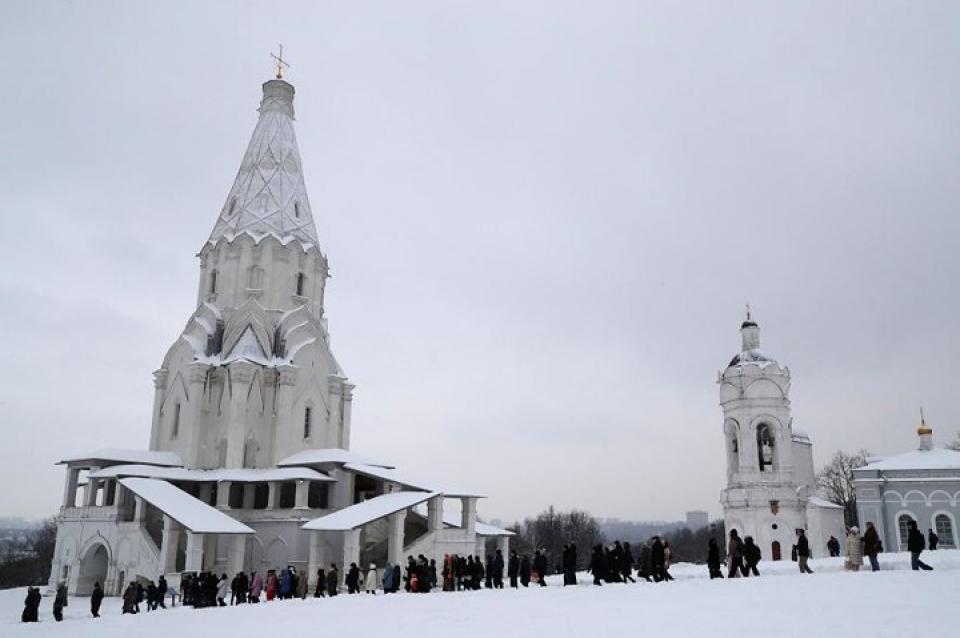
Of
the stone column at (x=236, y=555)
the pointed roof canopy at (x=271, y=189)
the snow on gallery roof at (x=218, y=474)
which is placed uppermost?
the pointed roof canopy at (x=271, y=189)

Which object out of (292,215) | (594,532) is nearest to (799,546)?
(292,215)

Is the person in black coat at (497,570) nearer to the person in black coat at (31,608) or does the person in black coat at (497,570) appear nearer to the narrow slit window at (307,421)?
the person in black coat at (31,608)

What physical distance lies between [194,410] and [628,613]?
93.3 ft

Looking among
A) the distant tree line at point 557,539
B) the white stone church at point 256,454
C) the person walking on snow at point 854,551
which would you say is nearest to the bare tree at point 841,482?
the distant tree line at point 557,539

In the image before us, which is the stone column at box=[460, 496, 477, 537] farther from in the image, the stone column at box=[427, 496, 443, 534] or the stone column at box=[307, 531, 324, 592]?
the stone column at box=[307, 531, 324, 592]

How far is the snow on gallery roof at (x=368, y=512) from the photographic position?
93.5ft

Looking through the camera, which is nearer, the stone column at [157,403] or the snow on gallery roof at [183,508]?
the snow on gallery roof at [183,508]

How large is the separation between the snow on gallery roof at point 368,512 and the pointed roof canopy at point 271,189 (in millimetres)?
16210

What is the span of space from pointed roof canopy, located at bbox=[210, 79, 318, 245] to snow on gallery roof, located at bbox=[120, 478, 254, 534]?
14219 mm

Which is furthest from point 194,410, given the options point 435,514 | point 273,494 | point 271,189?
point 435,514

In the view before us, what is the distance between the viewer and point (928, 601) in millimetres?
11977

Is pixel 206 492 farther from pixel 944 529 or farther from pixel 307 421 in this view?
pixel 944 529

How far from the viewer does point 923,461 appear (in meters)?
34.2

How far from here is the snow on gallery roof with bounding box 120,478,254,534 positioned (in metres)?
28.4
